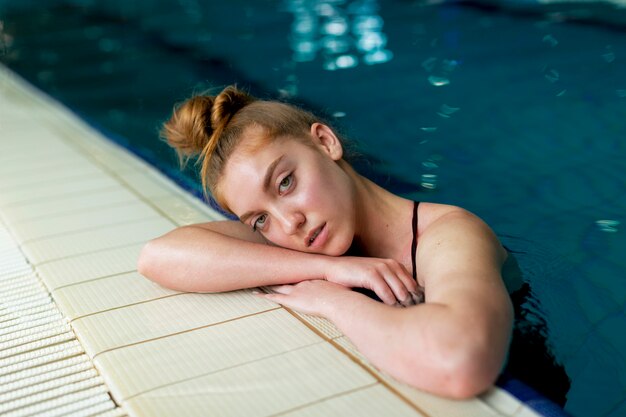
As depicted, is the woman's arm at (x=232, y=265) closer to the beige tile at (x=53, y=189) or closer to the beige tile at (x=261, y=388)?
the beige tile at (x=261, y=388)

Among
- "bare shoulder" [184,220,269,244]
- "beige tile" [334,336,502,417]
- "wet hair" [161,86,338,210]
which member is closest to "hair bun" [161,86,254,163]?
"wet hair" [161,86,338,210]

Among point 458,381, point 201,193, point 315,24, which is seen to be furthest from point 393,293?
point 315,24

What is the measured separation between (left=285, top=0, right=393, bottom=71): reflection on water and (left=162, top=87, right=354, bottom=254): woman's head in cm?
362

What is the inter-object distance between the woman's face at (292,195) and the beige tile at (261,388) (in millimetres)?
378

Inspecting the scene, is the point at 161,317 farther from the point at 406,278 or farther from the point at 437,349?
the point at 437,349

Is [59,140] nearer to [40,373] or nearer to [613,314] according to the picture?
[40,373]

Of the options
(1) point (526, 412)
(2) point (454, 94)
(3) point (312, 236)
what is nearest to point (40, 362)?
(3) point (312, 236)

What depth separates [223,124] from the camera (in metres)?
2.24

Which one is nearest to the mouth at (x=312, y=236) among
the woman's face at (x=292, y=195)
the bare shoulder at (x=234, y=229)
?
the woman's face at (x=292, y=195)

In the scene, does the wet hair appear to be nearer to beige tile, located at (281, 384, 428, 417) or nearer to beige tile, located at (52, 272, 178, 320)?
beige tile, located at (52, 272, 178, 320)

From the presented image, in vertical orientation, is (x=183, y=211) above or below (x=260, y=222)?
below

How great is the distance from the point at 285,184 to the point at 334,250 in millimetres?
247

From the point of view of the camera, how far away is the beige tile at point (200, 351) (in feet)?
5.92

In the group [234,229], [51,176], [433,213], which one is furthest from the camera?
[51,176]
